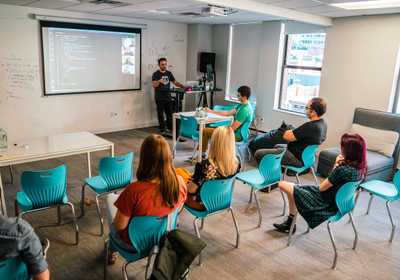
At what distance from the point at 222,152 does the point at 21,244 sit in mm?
1592

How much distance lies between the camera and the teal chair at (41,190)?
103 inches

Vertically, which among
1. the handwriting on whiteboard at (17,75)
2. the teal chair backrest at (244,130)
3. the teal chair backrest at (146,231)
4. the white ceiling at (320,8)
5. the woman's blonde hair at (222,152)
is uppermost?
the white ceiling at (320,8)

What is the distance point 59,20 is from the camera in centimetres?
583

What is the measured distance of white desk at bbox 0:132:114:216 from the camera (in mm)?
2998

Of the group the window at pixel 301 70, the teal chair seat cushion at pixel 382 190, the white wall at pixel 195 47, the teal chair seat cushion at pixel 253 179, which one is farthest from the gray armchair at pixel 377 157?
the white wall at pixel 195 47

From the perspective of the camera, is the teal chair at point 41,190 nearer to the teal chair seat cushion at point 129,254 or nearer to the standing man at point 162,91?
the teal chair seat cushion at point 129,254

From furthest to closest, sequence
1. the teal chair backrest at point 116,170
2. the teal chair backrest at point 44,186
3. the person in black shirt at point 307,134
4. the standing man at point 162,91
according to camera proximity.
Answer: the standing man at point 162,91
the person in black shirt at point 307,134
the teal chair backrest at point 116,170
the teal chair backrest at point 44,186

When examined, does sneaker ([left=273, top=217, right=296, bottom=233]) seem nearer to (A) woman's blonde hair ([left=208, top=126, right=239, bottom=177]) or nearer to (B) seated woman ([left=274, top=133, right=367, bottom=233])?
(B) seated woman ([left=274, top=133, right=367, bottom=233])

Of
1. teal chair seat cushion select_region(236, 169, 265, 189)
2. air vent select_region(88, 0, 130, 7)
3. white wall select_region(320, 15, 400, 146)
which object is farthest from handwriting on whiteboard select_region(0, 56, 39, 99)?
white wall select_region(320, 15, 400, 146)

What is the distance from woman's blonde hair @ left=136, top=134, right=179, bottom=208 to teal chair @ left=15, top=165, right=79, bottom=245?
1.01 meters

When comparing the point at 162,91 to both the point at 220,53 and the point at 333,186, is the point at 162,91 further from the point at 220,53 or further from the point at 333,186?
the point at 333,186

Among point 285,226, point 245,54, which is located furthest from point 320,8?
point 285,226

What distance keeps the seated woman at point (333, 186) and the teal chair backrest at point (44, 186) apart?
78.6 inches

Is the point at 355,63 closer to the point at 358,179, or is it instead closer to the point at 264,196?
the point at 264,196
